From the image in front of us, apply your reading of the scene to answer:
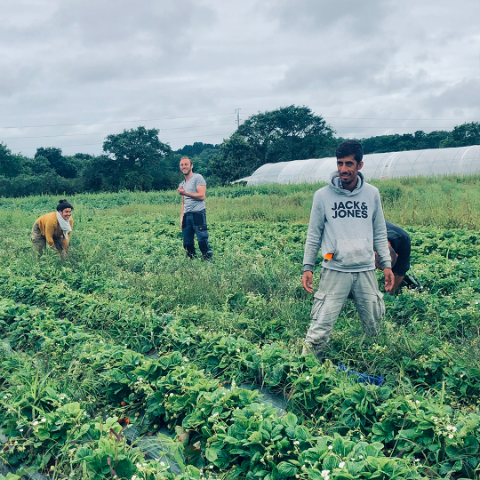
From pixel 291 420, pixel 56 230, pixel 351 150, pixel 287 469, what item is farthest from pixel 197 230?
pixel 287 469

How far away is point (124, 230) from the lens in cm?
1191

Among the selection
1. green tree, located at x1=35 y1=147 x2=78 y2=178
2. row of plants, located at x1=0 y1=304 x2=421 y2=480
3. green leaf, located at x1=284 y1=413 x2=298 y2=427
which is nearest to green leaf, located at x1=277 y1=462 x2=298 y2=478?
row of plants, located at x1=0 y1=304 x2=421 y2=480

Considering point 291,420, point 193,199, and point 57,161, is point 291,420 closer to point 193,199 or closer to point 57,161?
point 193,199

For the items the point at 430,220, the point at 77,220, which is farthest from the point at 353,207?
the point at 77,220

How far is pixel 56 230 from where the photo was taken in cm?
754

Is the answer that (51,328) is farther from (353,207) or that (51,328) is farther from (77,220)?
(77,220)

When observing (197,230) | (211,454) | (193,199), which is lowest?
(211,454)

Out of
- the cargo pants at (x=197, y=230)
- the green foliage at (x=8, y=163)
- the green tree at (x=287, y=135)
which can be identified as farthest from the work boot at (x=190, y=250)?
the green foliage at (x=8, y=163)

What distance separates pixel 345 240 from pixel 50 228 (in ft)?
18.3

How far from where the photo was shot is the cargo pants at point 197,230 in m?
7.23

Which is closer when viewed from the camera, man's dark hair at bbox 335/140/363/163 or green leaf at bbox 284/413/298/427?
green leaf at bbox 284/413/298/427

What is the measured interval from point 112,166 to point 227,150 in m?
9.74

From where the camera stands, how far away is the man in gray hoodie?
3.49m

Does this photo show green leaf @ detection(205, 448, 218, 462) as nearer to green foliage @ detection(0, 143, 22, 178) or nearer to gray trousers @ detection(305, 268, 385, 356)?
gray trousers @ detection(305, 268, 385, 356)
